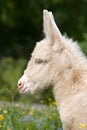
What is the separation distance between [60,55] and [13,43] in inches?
596

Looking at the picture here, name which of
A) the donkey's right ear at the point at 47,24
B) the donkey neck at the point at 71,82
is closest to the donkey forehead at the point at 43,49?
the donkey's right ear at the point at 47,24

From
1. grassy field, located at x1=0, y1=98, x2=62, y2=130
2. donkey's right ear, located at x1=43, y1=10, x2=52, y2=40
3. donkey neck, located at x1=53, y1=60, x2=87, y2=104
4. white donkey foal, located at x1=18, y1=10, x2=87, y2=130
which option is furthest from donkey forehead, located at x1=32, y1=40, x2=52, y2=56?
grassy field, located at x1=0, y1=98, x2=62, y2=130

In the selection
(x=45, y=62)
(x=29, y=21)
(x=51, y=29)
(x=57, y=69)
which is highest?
(x=29, y=21)

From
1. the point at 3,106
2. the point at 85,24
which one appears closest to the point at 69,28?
the point at 85,24

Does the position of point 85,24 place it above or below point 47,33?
above

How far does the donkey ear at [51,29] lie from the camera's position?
8.68m

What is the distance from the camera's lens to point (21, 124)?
1011 cm

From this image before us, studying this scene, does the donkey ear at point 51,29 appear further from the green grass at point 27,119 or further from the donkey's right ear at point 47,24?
the green grass at point 27,119

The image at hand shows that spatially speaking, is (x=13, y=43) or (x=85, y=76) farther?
(x=13, y=43)

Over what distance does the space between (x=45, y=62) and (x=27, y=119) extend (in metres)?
1.76

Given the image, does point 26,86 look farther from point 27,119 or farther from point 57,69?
point 27,119

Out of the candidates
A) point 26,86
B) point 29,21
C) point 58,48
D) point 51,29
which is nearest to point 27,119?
point 26,86

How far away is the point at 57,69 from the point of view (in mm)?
8695

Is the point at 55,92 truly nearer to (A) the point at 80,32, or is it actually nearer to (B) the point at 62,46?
(B) the point at 62,46
